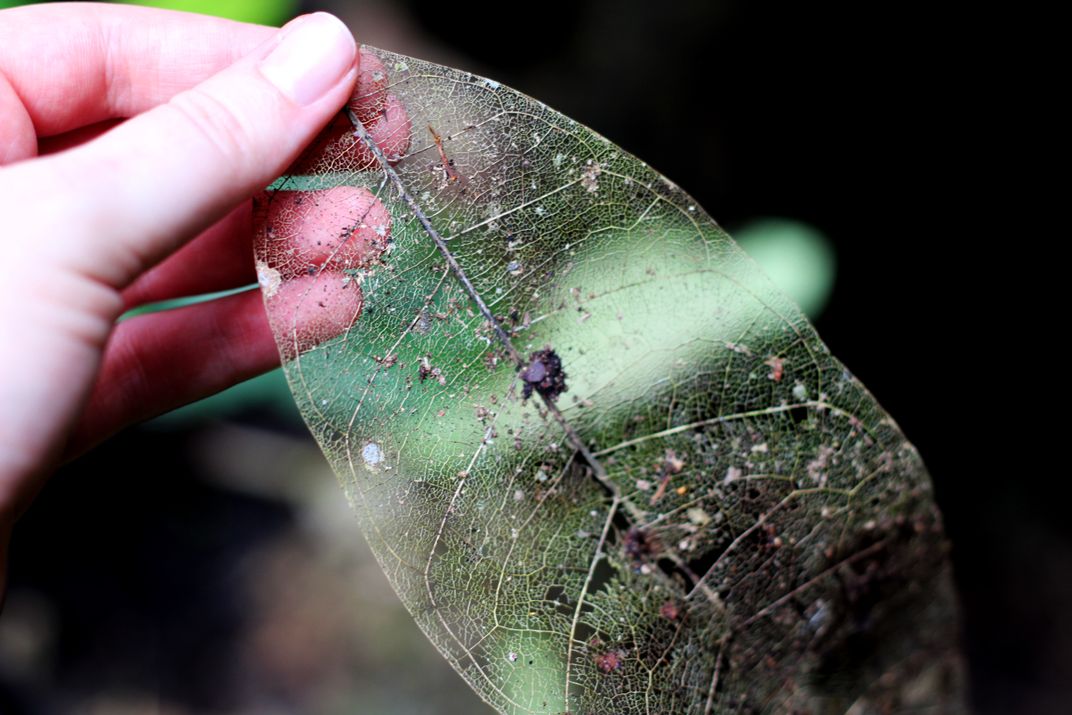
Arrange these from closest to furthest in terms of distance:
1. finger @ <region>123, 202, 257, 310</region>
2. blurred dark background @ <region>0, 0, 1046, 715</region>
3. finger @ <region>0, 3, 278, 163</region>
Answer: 1. finger @ <region>0, 3, 278, 163</region>
2. finger @ <region>123, 202, 257, 310</region>
3. blurred dark background @ <region>0, 0, 1046, 715</region>

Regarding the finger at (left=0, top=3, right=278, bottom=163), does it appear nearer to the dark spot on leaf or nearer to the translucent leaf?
the translucent leaf

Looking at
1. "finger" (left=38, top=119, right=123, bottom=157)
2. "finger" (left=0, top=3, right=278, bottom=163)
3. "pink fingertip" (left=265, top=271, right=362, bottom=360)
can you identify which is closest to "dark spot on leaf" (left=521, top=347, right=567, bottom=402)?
"pink fingertip" (left=265, top=271, right=362, bottom=360)

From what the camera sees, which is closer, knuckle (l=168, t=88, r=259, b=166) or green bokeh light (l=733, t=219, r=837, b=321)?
knuckle (l=168, t=88, r=259, b=166)

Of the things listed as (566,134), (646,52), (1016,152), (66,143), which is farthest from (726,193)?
(66,143)

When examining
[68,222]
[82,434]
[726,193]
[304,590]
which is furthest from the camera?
[304,590]

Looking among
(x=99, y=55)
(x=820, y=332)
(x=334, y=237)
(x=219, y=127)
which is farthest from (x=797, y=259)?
(x=99, y=55)

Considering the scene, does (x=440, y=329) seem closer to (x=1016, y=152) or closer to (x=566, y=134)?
(x=566, y=134)
